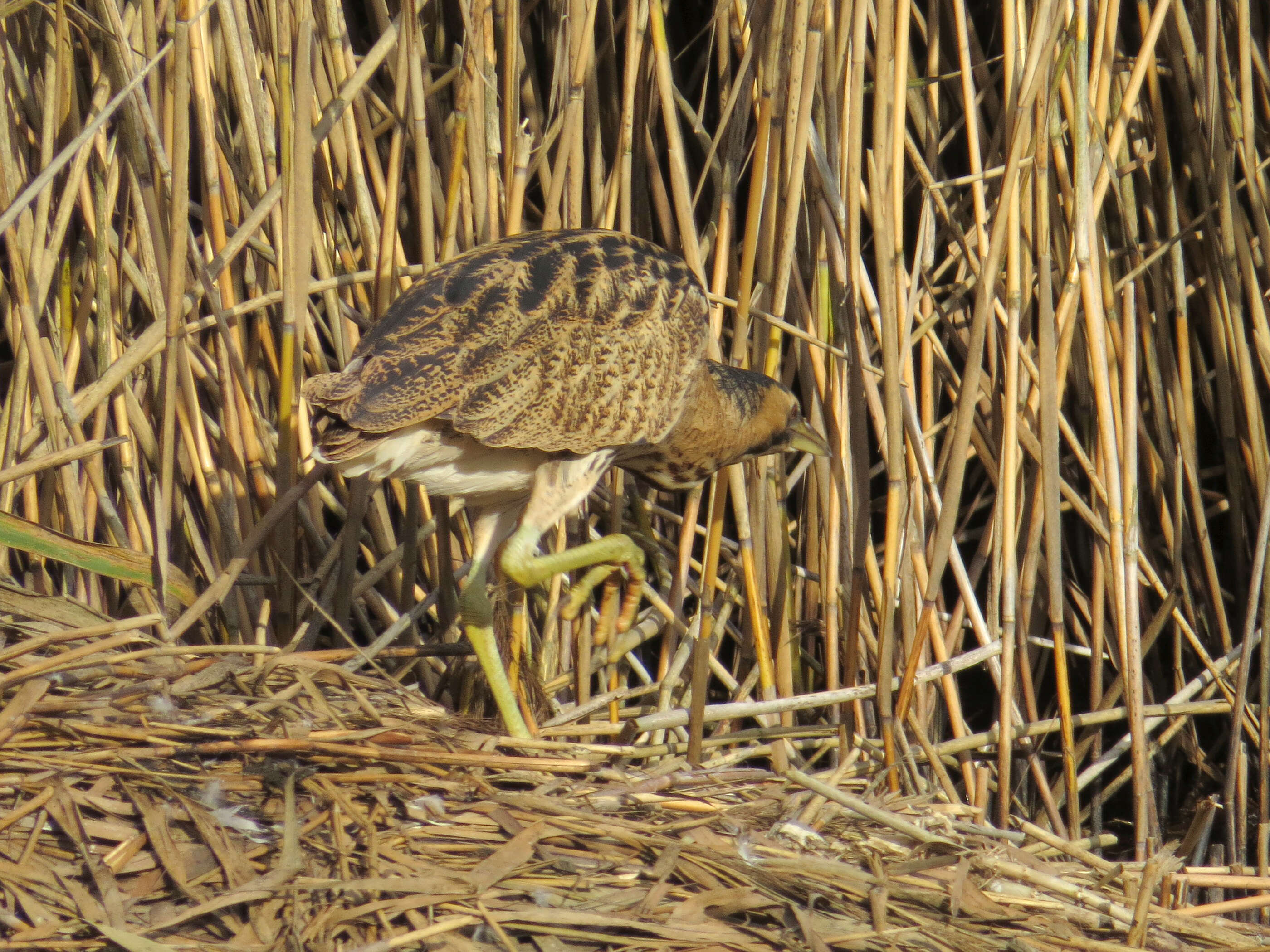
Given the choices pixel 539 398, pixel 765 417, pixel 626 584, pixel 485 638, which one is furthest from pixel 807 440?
pixel 485 638

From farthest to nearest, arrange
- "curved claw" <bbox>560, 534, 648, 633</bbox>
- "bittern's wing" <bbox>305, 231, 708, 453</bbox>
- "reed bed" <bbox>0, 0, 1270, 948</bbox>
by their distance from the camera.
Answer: "curved claw" <bbox>560, 534, 648, 633</bbox> → "reed bed" <bbox>0, 0, 1270, 948</bbox> → "bittern's wing" <bbox>305, 231, 708, 453</bbox>

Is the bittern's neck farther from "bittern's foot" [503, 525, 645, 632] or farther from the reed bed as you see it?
"bittern's foot" [503, 525, 645, 632]

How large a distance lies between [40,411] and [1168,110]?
7.67 ft

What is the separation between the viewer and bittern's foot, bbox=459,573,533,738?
2.19 meters

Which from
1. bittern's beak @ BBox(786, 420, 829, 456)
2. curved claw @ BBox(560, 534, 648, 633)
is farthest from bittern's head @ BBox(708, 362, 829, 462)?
curved claw @ BBox(560, 534, 648, 633)

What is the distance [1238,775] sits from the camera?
239 cm

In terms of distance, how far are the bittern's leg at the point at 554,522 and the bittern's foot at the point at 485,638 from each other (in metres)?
0.08

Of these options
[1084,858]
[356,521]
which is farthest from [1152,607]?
[356,521]

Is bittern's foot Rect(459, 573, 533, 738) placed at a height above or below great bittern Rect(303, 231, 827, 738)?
below

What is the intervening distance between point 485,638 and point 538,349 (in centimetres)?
53

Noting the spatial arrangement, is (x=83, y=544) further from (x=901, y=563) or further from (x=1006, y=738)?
(x=1006, y=738)

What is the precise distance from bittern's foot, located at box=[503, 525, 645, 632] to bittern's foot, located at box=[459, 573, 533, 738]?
79mm

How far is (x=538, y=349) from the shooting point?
83.0 inches

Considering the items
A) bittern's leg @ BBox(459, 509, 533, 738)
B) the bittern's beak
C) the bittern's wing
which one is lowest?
bittern's leg @ BBox(459, 509, 533, 738)
